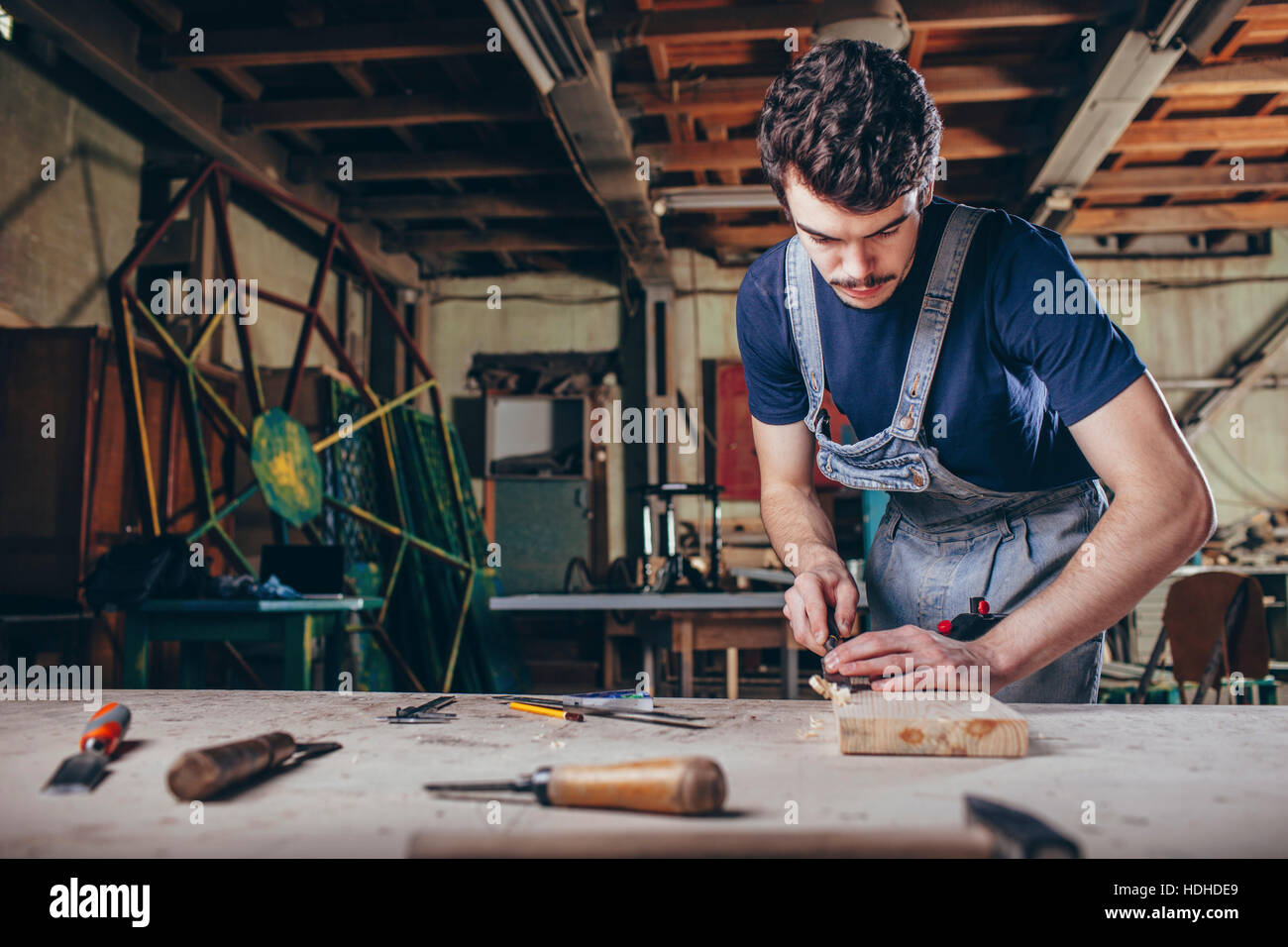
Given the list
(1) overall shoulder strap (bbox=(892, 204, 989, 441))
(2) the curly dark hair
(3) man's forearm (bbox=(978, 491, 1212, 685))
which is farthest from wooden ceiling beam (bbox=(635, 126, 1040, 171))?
(3) man's forearm (bbox=(978, 491, 1212, 685))

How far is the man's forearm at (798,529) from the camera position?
1594 mm

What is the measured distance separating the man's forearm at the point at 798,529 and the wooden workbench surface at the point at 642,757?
33 cm

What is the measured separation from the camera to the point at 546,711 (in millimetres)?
1290

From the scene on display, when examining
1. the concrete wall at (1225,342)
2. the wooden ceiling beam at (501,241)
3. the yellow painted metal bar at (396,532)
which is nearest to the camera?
the yellow painted metal bar at (396,532)

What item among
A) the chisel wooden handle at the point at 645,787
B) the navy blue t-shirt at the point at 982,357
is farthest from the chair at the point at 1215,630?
the chisel wooden handle at the point at 645,787

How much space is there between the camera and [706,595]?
404cm

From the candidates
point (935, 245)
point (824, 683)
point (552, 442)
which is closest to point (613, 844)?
point (824, 683)

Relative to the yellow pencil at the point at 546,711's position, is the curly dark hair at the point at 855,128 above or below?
above

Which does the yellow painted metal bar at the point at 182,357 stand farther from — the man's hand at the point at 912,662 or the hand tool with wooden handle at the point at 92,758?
the man's hand at the point at 912,662

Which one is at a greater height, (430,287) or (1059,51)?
(1059,51)

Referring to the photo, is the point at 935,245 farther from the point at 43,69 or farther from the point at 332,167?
the point at 332,167

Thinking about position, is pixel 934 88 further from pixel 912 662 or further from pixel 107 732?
pixel 107 732

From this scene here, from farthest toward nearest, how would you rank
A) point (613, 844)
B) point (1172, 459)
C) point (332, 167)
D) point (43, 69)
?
1. point (332, 167)
2. point (43, 69)
3. point (1172, 459)
4. point (613, 844)

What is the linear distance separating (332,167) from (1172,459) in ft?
19.9
